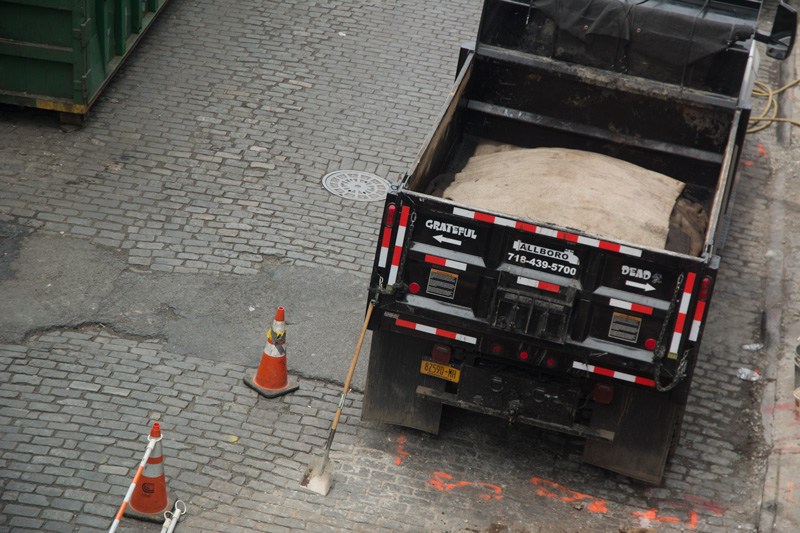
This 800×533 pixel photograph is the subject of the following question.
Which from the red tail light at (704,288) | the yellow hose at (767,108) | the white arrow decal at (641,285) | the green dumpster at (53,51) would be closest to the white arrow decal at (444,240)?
the white arrow decal at (641,285)

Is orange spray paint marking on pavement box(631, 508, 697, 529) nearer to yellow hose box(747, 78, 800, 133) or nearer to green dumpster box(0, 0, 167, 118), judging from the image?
yellow hose box(747, 78, 800, 133)

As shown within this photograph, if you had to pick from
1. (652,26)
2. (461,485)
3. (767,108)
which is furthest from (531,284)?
(767,108)

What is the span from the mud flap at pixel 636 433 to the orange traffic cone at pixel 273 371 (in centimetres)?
250

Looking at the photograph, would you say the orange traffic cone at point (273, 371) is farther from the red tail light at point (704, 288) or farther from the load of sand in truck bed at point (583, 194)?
the red tail light at point (704, 288)

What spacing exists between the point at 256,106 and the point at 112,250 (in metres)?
3.52

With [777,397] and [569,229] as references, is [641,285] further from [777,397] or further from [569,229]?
[777,397]

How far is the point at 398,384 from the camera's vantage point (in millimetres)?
6914

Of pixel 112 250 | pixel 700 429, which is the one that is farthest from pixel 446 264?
pixel 112 250

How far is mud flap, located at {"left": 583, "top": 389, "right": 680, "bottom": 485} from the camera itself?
21.2 feet

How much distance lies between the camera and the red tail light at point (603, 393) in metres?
6.38

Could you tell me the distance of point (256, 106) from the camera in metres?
11.5

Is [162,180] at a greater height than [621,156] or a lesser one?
lesser

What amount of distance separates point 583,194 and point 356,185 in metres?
3.75

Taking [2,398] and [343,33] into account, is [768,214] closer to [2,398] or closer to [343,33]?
[343,33]
